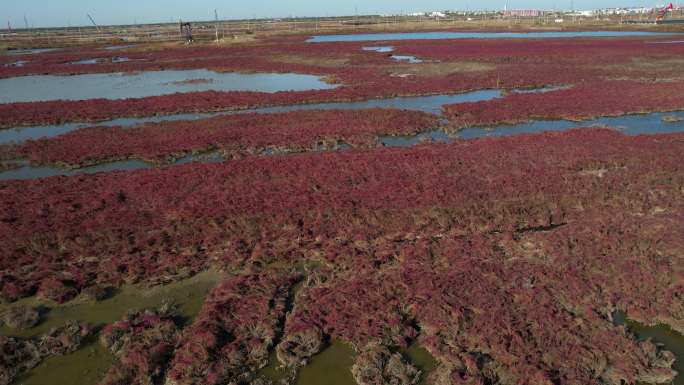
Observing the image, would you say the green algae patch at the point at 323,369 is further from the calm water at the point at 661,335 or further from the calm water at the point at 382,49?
the calm water at the point at 382,49

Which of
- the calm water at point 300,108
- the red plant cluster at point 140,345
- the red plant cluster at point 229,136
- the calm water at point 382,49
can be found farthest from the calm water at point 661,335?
the calm water at point 382,49

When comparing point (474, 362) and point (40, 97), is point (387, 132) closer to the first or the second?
point (474, 362)

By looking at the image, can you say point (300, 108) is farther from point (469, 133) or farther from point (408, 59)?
point (408, 59)

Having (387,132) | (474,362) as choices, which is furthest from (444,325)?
(387,132)

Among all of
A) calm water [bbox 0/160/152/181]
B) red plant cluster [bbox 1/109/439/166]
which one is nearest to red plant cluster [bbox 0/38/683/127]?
red plant cluster [bbox 1/109/439/166]

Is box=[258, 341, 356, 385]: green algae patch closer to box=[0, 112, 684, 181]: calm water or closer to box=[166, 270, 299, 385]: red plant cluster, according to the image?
box=[166, 270, 299, 385]: red plant cluster

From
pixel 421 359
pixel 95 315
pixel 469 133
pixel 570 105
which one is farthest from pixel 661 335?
pixel 570 105

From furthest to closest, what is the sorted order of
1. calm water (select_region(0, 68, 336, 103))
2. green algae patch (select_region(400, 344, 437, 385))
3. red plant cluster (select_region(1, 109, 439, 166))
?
calm water (select_region(0, 68, 336, 103))
red plant cluster (select_region(1, 109, 439, 166))
green algae patch (select_region(400, 344, 437, 385))
